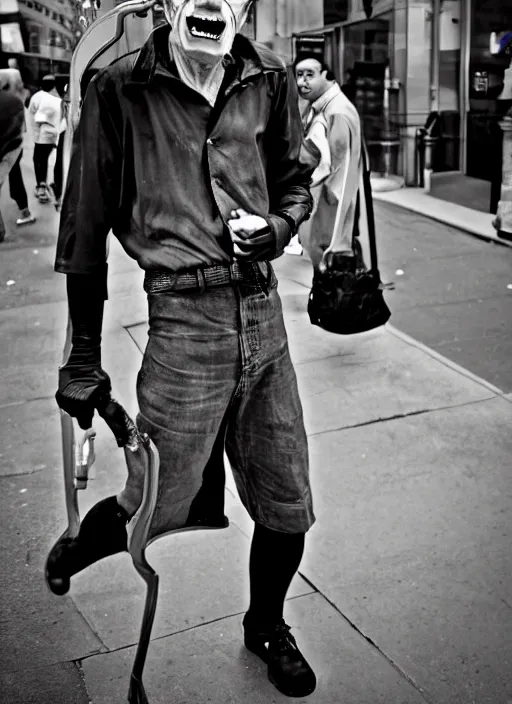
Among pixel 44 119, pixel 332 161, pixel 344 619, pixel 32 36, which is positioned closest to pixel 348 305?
pixel 332 161

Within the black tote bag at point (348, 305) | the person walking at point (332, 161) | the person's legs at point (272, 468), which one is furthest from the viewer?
the person walking at point (332, 161)

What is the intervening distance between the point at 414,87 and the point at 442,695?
12.5 m

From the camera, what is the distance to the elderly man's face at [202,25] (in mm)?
2467

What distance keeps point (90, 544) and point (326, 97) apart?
4.60 m

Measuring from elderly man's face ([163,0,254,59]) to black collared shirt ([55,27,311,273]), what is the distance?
76 mm

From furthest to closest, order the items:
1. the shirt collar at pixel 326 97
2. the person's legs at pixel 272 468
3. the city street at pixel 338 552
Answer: the shirt collar at pixel 326 97
the city street at pixel 338 552
the person's legs at pixel 272 468

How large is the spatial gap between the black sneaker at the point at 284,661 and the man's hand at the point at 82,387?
0.92 meters

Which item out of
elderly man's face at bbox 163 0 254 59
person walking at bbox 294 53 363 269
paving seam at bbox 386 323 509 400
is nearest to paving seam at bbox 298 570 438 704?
elderly man's face at bbox 163 0 254 59

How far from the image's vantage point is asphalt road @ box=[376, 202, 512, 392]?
613 cm

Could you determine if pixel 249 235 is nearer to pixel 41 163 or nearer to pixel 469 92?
pixel 41 163

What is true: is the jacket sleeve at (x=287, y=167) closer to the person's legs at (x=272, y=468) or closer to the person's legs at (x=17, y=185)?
the person's legs at (x=272, y=468)

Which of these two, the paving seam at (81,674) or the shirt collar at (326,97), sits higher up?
the shirt collar at (326,97)

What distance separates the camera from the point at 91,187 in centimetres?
251

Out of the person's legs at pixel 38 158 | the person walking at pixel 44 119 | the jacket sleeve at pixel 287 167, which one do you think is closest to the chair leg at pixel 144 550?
the jacket sleeve at pixel 287 167
